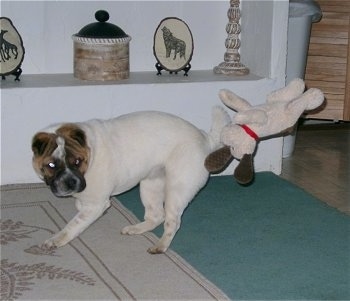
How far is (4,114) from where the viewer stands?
318 cm

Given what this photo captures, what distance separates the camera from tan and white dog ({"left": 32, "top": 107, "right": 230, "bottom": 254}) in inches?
93.9

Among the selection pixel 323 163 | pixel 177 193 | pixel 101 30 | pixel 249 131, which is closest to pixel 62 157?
pixel 177 193

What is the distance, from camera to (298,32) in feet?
12.4

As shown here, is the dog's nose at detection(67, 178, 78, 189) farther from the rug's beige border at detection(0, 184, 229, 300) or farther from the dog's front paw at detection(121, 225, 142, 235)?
the dog's front paw at detection(121, 225, 142, 235)

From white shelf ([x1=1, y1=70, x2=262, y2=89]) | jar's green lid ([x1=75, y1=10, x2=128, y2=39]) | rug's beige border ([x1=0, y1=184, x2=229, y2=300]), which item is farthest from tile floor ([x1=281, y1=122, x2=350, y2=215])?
jar's green lid ([x1=75, y1=10, x2=128, y2=39])

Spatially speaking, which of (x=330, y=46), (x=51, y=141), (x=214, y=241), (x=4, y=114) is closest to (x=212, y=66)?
(x=330, y=46)

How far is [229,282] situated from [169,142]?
1.80ft

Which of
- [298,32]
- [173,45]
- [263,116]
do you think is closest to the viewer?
[263,116]

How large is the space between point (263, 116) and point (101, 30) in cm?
117

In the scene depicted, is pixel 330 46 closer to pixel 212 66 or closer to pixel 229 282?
pixel 212 66

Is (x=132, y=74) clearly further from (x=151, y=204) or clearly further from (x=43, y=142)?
(x=43, y=142)

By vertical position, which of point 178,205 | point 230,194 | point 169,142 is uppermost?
point 169,142

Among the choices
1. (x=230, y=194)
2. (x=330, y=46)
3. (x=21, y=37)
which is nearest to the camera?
(x=230, y=194)

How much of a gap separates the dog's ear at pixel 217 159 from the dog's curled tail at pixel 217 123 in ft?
0.39
